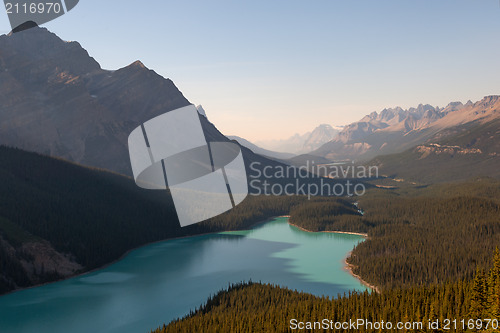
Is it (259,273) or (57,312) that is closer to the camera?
(57,312)

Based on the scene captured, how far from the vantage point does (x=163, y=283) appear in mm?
127812

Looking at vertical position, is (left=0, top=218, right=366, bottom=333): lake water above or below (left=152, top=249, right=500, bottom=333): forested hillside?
below

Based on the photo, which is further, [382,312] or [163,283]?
[163,283]

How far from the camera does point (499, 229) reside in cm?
16512

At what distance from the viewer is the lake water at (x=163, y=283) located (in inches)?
3736

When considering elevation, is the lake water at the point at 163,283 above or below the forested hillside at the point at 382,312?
below

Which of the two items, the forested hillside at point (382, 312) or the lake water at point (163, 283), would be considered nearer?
the forested hillside at point (382, 312)

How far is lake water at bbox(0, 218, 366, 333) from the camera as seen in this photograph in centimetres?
9490

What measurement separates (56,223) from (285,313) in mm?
104741

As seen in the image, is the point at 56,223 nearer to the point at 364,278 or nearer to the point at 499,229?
the point at 364,278

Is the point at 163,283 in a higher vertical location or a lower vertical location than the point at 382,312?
lower

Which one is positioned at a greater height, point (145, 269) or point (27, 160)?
point (27, 160)

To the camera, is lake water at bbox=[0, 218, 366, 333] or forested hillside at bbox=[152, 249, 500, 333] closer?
forested hillside at bbox=[152, 249, 500, 333]

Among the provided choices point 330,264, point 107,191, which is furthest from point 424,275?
point 107,191
